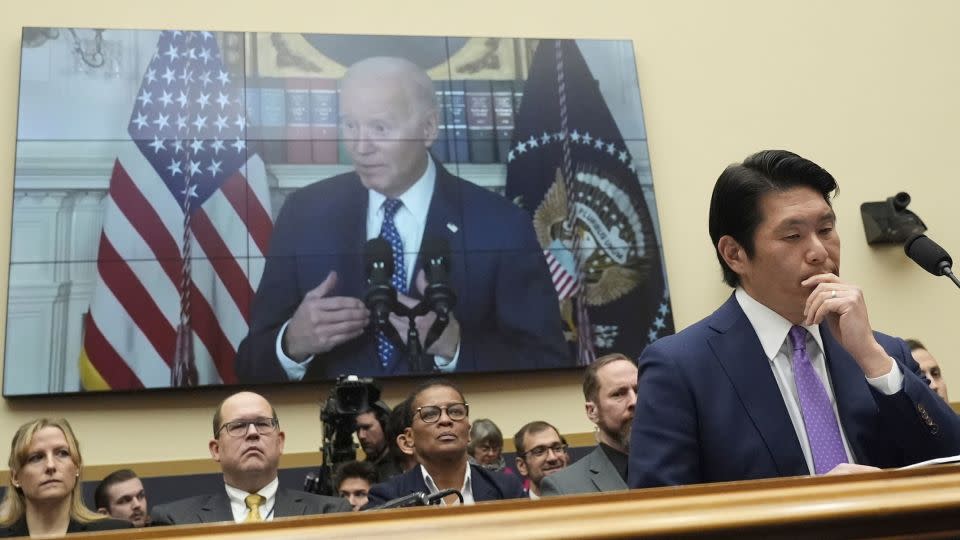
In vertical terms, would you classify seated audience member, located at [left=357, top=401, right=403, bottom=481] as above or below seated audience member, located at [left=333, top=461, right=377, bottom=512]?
above

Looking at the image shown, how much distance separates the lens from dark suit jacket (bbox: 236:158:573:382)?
6074mm

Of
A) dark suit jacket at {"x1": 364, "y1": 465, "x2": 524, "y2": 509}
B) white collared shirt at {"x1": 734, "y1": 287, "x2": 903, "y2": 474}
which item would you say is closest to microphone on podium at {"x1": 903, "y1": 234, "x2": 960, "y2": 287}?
dark suit jacket at {"x1": 364, "y1": 465, "x2": 524, "y2": 509}

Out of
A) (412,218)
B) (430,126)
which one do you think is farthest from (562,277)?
(430,126)

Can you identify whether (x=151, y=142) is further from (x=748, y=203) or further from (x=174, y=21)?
(x=748, y=203)

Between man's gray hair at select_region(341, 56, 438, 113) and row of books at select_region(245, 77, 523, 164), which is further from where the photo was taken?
man's gray hair at select_region(341, 56, 438, 113)

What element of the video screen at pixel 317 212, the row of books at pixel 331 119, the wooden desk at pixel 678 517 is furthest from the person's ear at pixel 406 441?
the wooden desk at pixel 678 517

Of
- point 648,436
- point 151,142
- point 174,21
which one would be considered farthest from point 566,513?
point 174,21

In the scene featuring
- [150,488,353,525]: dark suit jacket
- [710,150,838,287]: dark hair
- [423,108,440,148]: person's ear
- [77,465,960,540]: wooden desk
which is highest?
A: [423,108,440,148]: person's ear

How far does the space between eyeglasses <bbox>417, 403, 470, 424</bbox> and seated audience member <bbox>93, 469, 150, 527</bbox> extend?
1355mm

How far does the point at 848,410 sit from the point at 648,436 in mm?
362

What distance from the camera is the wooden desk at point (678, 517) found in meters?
1.07

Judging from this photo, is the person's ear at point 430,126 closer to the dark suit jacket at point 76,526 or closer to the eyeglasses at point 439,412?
the eyeglasses at point 439,412

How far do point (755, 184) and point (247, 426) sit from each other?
2.39 m

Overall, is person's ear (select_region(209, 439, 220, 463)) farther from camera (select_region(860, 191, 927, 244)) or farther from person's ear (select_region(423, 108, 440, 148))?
camera (select_region(860, 191, 927, 244))
